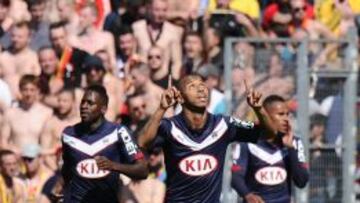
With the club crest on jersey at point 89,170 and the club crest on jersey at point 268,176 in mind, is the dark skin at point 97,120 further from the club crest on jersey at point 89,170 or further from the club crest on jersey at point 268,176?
the club crest on jersey at point 268,176

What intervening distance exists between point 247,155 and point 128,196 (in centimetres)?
202

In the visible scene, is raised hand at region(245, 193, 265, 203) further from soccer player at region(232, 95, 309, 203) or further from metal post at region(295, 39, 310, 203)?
metal post at region(295, 39, 310, 203)

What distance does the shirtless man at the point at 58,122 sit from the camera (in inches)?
600

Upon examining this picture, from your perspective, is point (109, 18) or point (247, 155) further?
point (109, 18)

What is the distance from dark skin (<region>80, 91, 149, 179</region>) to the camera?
11.4m

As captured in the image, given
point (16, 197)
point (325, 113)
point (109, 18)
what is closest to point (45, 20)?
point (109, 18)

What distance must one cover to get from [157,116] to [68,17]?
490 centimetres

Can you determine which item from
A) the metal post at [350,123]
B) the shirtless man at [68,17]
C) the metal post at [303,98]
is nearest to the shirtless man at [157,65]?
the shirtless man at [68,17]

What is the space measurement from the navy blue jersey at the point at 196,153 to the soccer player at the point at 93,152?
0.42m

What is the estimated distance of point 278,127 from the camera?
13.2m

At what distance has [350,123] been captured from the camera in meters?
15.5

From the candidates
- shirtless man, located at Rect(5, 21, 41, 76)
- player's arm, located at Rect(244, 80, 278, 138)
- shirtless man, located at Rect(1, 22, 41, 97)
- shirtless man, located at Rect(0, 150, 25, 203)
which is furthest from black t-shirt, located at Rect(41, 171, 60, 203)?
player's arm, located at Rect(244, 80, 278, 138)

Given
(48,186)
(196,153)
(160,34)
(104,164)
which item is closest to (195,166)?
(196,153)

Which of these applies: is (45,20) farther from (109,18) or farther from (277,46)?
(277,46)
